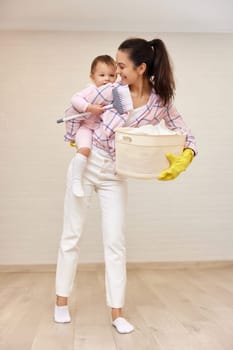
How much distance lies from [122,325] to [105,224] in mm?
417

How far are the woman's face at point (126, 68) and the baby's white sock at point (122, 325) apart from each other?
3.19 ft

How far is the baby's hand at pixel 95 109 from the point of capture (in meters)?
Answer: 2.21

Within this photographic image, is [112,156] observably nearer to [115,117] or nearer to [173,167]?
[115,117]

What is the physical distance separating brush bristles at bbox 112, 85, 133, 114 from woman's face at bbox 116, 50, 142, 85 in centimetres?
4

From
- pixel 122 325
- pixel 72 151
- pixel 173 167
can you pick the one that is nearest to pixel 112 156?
pixel 173 167

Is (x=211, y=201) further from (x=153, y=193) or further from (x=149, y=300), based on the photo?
(x=149, y=300)

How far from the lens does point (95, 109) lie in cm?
221

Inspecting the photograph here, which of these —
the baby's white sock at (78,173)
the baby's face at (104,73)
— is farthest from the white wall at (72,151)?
the baby's white sock at (78,173)

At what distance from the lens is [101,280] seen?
347cm

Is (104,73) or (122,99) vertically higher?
(104,73)

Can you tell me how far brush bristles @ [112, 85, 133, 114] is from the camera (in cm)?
219

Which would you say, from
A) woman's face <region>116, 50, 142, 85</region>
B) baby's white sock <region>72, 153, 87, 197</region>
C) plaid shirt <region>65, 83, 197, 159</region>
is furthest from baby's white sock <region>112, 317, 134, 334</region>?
woman's face <region>116, 50, 142, 85</region>

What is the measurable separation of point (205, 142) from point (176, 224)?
62 centimetres

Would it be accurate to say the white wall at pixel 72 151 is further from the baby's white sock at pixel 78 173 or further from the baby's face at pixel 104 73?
the baby's white sock at pixel 78 173
